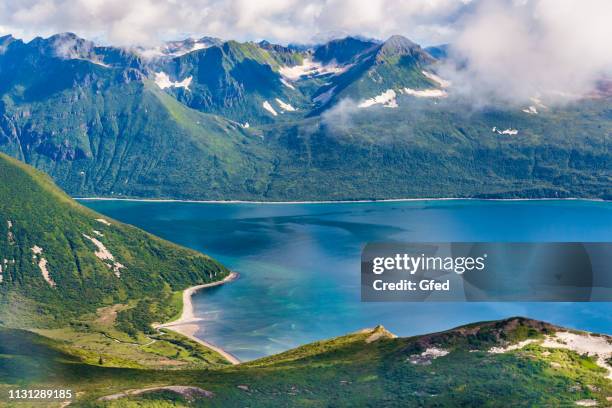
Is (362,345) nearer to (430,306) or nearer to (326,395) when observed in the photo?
(326,395)

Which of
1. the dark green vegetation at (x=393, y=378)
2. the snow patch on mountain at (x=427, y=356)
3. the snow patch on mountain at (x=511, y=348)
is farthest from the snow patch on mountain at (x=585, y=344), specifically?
the snow patch on mountain at (x=427, y=356)

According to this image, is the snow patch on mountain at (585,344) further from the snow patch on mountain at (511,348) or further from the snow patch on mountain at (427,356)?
the snow patch on mountain at (427,356)

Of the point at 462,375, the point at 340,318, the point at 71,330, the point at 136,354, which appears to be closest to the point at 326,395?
the point at 462,375

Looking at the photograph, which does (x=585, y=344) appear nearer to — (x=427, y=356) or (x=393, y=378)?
(x=427, y=356)

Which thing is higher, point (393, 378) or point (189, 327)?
point (393, 378)

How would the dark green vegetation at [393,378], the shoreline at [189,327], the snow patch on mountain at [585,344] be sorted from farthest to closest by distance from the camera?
the shoreline at [189,327], the snow patch on mountain at [585,344], the dark green vegetation at [393,378]

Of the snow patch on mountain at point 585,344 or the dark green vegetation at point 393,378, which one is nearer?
the dark green vegetation at point 393,378

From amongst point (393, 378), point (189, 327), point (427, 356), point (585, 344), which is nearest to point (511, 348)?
point (585, 344)

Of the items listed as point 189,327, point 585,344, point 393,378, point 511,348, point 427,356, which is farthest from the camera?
point 189,327

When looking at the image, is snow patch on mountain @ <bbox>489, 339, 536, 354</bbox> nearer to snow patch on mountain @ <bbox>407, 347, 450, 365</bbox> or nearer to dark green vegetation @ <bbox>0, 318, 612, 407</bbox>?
dark green vegetation @ <bbox>0, 318, 612, 407</bbox>
